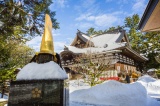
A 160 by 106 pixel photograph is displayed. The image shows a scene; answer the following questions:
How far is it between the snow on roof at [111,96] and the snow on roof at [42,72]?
5471mm

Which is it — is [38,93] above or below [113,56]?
below

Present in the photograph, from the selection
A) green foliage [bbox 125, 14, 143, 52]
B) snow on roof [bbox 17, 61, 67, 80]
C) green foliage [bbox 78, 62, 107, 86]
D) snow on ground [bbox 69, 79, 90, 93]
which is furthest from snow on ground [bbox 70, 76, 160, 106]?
green foliage [bbox 125, 14, 143, 52]

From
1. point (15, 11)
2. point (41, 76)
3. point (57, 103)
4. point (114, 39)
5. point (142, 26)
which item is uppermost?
point (114, 39)

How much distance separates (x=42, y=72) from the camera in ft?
13.1

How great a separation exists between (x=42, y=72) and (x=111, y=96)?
6.07 metres

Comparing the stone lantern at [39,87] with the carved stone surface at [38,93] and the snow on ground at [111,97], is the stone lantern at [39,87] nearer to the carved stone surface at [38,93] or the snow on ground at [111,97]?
the carved stone surface at [38,93]

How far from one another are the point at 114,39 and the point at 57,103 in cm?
2622

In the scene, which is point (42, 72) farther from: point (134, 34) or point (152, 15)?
point (134, 34)

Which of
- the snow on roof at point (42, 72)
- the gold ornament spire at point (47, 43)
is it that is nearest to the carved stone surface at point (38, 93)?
the snow on roof at point (42, 72)

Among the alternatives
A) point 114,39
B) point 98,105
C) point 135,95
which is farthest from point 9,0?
point 114,39

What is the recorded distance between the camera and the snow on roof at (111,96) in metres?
8.50

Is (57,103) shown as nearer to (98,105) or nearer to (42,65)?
(42,65)

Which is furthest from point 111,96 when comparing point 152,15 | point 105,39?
point 105,39

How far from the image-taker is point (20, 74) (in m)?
4.11
